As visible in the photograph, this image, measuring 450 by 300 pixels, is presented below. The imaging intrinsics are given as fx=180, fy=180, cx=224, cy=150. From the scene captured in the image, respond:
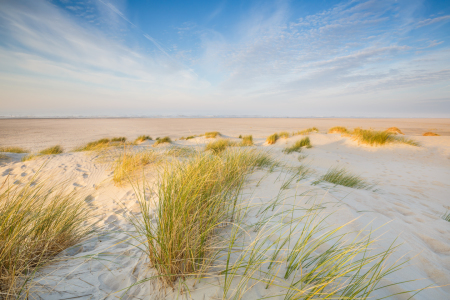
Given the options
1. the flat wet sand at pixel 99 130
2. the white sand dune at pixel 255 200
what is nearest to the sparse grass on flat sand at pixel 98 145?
the white sand dune at pixel 255 200

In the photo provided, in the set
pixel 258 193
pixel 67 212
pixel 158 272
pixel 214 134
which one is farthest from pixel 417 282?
pixel 214 134

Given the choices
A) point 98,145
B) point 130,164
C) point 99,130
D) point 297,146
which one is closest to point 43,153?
point 98,145

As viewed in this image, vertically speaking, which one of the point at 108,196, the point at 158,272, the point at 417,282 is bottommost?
the point at 108,196

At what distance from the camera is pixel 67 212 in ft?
5.58

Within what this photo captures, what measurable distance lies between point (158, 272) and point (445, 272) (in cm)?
204

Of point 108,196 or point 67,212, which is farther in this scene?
point 108,196

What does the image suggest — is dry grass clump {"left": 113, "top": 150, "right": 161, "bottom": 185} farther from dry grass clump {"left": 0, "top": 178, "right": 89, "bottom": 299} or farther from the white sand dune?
dry grass clump {"left": 0, "top": 178, "right": 89, "bottom": 299}

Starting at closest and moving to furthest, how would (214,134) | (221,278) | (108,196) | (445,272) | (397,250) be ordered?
(221,278) < (445,272) < (397,250) < (108,196) < (214,134)

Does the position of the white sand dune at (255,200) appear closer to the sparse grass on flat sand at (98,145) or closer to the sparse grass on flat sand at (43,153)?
the sparse grass on flat sand at (43,153)

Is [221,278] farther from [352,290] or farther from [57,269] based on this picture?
[57,269]

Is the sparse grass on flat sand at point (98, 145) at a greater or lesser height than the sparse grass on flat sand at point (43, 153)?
greater

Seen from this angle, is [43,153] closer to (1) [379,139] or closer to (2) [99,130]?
(2) [99,130]

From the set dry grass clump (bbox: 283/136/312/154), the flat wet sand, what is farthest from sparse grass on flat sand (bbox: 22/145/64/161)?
dry grass clump (bbox: 283/136/312/154)

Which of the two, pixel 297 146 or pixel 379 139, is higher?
pixel 379 139
